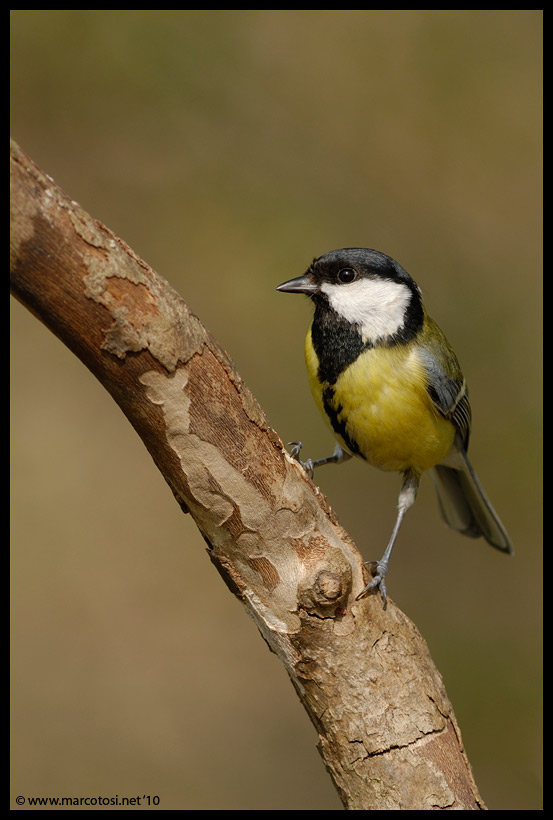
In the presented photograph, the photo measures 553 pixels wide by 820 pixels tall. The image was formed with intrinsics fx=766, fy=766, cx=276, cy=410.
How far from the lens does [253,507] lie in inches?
74.4

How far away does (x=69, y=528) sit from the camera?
13.7 ft

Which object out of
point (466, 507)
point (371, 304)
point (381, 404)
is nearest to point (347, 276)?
point (371, 304)

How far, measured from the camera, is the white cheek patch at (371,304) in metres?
2.72

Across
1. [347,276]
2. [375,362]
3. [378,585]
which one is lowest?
[378,585]

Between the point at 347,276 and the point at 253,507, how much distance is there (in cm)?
117

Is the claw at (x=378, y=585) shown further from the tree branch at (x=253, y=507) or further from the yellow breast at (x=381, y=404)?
the yellow breast at (x=381, y=404)

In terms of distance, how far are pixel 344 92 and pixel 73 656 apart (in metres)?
3.85

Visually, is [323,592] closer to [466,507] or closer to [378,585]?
[378,585]

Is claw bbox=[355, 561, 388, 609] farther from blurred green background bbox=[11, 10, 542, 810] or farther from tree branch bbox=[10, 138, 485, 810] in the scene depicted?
blurred green background bbox=[11, 10, 542, 810]

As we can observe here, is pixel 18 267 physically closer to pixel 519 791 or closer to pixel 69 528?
pixel 69 528

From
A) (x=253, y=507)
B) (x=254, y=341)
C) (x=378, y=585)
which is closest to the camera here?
(x=253, y=507)

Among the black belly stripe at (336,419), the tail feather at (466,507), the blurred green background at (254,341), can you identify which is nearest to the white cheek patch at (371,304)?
the black belly stripe at (336,419)

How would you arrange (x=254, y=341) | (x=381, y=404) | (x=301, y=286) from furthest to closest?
(x=254, y=341) → (x=301, y=286) → (x=381, y=404)

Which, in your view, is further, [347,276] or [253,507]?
[347,276]
